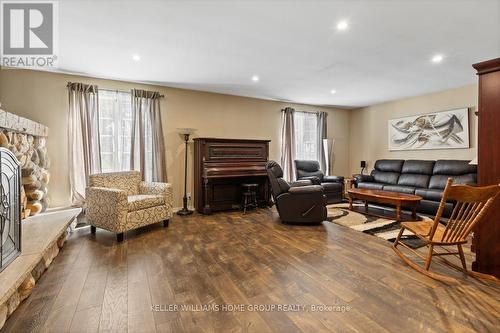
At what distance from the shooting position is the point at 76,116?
13.0 ft

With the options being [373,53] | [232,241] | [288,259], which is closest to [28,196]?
[232,241]

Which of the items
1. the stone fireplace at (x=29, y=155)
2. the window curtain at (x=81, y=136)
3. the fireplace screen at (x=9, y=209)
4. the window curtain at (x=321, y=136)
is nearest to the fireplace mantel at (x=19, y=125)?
the stone fireplace at (x=29, y=155)

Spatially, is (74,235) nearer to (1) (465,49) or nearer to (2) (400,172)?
(1) (465,49)

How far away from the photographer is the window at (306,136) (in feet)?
20.6

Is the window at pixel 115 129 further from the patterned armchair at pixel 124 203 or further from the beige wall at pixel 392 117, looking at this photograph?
the beige wall at pixel 392 117

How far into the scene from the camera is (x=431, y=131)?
5234 millimetres

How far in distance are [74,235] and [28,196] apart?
77 cm

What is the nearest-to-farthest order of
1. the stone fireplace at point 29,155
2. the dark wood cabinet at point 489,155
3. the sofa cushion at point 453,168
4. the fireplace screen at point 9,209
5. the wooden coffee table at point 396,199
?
the fireplace screen at point 9,209, the dark wood cabinet at point 489,155, the stone fireplace at point 29,155, the wooden coffee table at point 396,199, the sofa cushion at point 453,168

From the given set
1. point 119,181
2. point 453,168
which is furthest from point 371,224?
point 119,181

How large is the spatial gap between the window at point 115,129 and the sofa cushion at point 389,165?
18.4 feet

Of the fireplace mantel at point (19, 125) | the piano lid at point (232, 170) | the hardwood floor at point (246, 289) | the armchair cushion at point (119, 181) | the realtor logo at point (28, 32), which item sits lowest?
the hardwood floor at point (246, 289)

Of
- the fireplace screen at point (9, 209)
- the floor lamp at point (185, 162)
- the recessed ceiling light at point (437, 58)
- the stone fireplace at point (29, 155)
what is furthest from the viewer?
the floor lamp at point (185, 162)

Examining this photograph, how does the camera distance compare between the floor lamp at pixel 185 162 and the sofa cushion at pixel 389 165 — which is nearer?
the floor lamp at pixel 185 162

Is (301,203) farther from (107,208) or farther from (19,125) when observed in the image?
(19,125)
